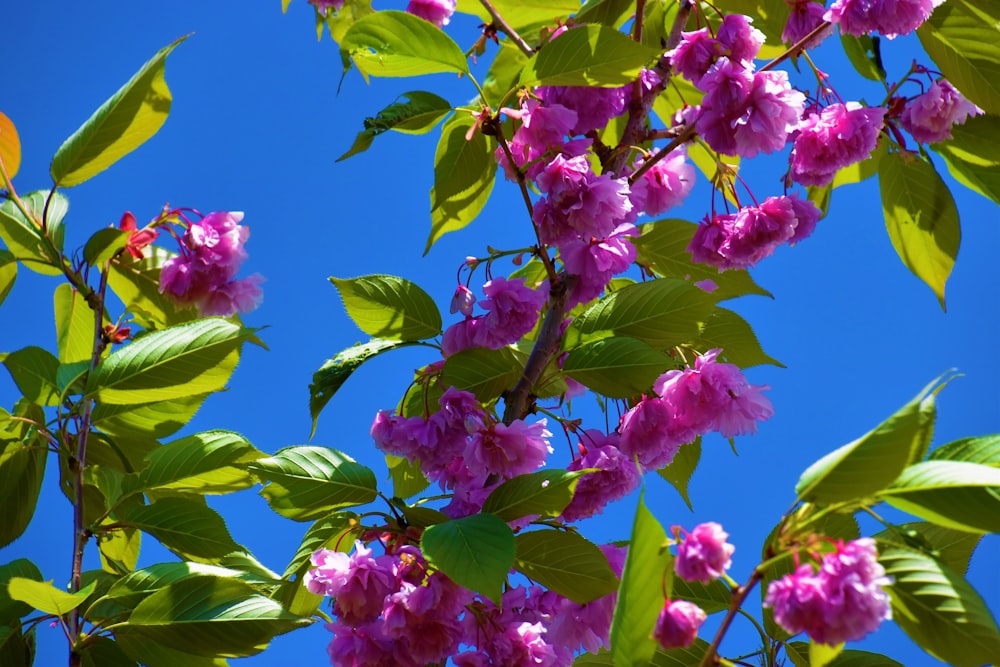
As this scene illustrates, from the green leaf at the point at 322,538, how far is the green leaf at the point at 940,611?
0.56 metres

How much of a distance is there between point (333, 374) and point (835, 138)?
0.66 m

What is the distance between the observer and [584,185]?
1044mm

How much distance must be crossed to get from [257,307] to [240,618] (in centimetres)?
45

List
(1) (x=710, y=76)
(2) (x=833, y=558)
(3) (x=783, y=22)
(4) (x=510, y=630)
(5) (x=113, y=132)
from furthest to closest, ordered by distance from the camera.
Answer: (3) (x=783, y=22), (5) (x=113, y=132), (1) (x=710, y=76), (4) (x=510, y=630), (2) (x=833, y=558)

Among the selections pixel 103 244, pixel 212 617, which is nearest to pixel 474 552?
pixel 212 617

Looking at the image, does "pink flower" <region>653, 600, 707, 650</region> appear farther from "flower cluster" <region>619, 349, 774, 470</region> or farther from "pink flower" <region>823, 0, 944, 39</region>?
"pink flower" <region>823, 0, 944, 39</region>

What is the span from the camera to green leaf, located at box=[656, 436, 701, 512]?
1.32m

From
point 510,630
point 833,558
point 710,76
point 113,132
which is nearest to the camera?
point 833,558

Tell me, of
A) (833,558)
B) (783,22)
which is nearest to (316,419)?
(833,558)

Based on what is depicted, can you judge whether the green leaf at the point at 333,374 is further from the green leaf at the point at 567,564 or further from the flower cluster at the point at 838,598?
the flower cluster at the point at 838,598

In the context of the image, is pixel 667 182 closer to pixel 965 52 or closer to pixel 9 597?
pixel 965 52

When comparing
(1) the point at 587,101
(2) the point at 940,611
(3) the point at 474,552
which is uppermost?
(1) the point at 587,101

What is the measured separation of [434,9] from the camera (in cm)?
151

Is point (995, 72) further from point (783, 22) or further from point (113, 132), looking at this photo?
point (113, 132)
